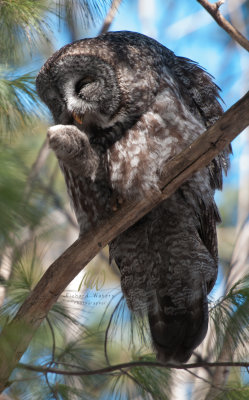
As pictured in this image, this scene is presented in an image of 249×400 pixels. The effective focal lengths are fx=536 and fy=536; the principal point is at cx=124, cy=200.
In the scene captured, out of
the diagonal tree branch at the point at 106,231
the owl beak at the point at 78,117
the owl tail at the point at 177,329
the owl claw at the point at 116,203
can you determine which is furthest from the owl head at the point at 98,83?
the owl tail at the point at 177,329

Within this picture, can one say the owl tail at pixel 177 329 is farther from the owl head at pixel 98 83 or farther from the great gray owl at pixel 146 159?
the owl head at pixel 98 83

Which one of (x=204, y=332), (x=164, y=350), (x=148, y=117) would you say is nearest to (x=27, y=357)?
(x=164, y=350)

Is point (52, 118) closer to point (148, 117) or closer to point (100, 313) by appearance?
point (148, 117)

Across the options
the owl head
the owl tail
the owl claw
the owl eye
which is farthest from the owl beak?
the owl tail

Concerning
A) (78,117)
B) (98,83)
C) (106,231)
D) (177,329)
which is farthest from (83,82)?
(177,329)

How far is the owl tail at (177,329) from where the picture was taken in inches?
99.4

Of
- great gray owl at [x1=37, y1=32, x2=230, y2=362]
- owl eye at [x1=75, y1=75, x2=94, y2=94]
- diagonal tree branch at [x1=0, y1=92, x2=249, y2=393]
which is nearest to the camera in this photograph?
diagonal tree branch at [x1=0, y1=92, x2=249, y2=393]

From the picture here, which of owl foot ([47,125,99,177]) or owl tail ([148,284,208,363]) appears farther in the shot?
owl tail ([148,284,208,363])

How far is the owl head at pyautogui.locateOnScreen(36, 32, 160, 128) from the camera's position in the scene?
7.82 feet

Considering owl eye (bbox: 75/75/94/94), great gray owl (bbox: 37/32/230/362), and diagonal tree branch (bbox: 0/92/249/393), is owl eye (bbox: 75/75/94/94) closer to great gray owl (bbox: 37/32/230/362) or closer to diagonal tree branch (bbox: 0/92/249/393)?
great gray owl (bbox: 37/32/230/362)

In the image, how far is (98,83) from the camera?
2430 mm

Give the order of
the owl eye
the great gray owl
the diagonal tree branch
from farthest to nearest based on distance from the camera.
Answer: the owl eye, the great gray owl, the diagonal tree branch

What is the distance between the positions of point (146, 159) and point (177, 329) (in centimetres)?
87

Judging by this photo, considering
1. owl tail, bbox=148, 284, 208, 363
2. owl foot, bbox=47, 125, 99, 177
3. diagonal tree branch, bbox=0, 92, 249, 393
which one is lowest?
owl tail, bbox=148, 284, 208, 363
